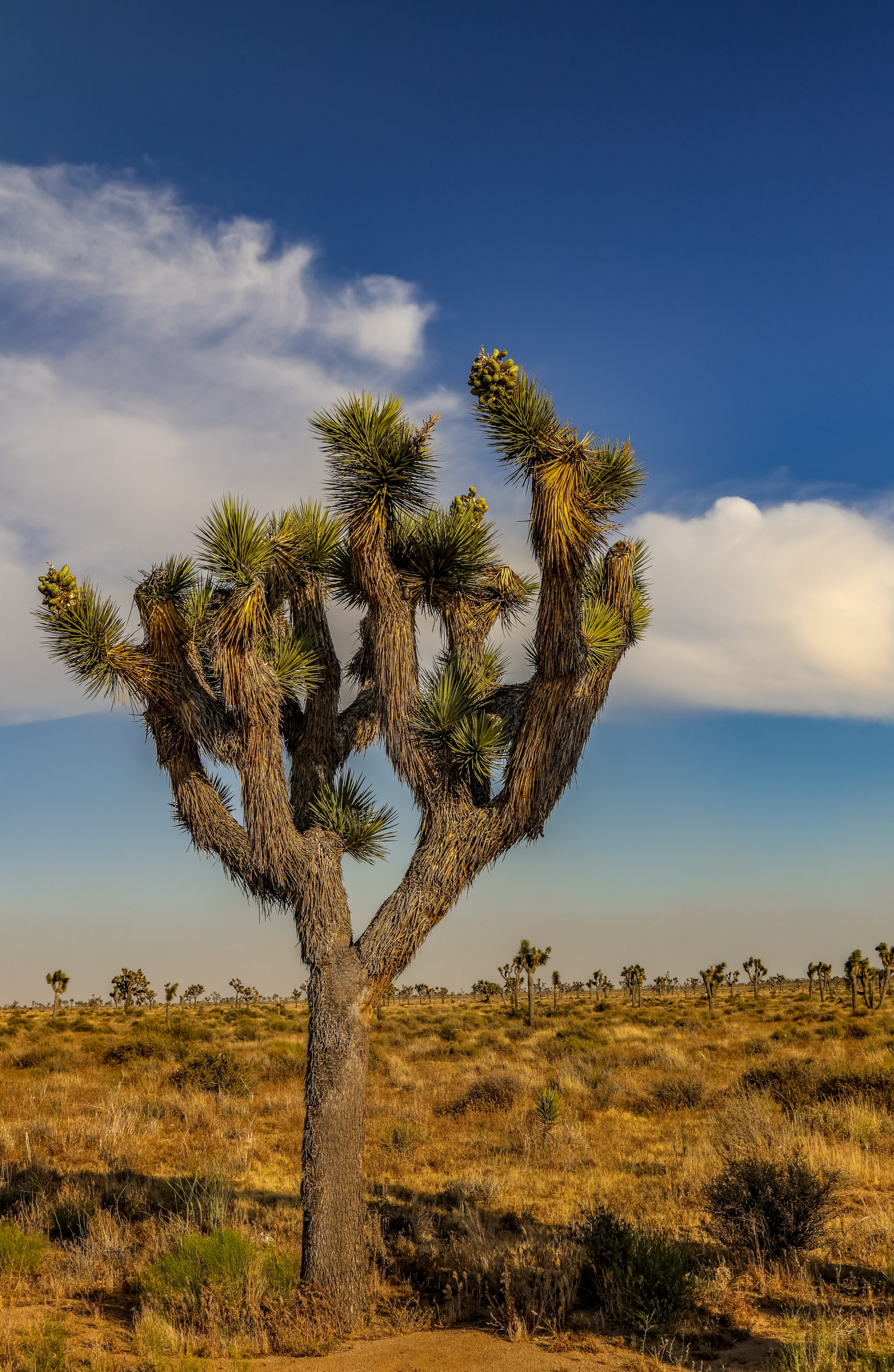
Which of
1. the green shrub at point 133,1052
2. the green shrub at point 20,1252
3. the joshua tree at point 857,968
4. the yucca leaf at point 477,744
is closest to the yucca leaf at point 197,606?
the yucca leaf at point 477,744

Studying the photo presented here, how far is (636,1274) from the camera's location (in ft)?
21.1

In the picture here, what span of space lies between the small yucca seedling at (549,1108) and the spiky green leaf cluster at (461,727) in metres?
7.99

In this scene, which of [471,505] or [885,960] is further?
[885,960]

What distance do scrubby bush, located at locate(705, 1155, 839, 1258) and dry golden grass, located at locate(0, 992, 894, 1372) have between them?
19cm

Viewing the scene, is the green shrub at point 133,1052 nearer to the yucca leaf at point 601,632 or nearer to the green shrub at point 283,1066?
the green shrub at point 283,1066

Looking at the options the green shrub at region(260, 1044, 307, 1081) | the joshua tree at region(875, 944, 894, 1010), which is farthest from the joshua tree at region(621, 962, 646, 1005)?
the green shrub at region(260, 1044, 307, 1081)

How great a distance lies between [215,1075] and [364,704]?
38.4 ft

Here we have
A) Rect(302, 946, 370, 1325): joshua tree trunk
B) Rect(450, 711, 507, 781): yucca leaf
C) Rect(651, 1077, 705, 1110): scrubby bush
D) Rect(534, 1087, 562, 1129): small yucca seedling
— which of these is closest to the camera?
Rect(302, 946, 370, 1325): joshua tree trunk

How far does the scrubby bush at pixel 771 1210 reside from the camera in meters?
7.48

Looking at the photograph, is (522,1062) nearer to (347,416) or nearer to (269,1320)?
(269,1320)

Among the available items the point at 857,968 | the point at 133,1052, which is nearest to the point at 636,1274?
the point at 133,1052

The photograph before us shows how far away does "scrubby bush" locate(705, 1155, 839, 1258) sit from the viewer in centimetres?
748

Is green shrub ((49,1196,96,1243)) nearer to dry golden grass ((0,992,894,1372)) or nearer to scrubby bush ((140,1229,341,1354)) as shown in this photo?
dry golden grass ((0,992,894,1372))

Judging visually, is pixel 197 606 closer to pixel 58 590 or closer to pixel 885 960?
pixel 58 590
